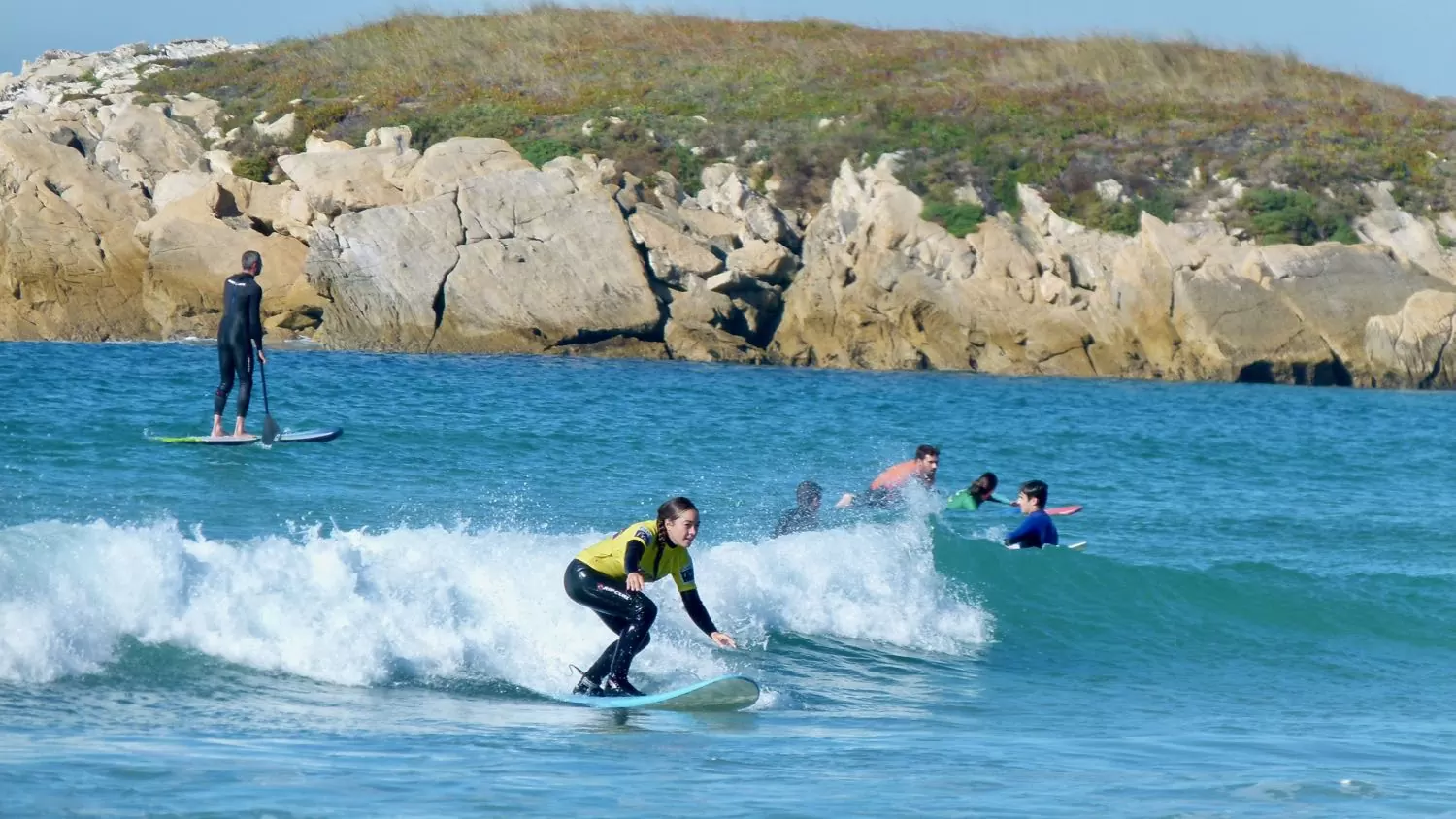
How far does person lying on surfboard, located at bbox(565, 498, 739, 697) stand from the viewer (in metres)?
8.99

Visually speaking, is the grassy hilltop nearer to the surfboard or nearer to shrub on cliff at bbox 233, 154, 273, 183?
shrub on cliff at bbox 233, 154, 273, 183

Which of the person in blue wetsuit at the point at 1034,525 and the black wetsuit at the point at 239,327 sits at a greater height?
the black wetsuit at the point at 239,327

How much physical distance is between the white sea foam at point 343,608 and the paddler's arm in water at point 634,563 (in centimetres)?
137

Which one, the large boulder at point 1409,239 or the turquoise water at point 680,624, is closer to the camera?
the turquoise water at point 680,624

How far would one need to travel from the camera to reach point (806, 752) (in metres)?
8.38

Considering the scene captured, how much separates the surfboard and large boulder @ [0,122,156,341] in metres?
27.1

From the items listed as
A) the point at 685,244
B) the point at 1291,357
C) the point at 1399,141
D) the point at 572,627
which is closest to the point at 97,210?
the point at 685,244

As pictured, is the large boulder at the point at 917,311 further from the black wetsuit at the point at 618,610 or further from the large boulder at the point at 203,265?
the black wetsuit at the point at 618,610

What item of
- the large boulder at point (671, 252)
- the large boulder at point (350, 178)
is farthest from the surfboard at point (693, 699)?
the large boulder at point (350, 178)

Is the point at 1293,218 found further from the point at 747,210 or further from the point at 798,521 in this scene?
the point at 798,521

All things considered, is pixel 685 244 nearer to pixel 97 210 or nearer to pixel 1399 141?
pixel 97 210

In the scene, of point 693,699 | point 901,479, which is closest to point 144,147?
point 901,479

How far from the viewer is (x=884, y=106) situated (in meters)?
48.0

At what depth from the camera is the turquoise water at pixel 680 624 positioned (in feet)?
25.0
